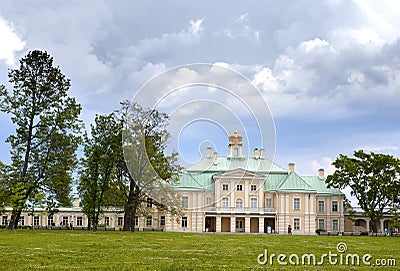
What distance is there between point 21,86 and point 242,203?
121 feet

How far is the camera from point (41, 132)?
4294cm

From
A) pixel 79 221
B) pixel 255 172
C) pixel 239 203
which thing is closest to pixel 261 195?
pixel 239 203

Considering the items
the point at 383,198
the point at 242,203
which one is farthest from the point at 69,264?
the point at 242,203

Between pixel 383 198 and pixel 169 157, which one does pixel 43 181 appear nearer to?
pixel 169 157

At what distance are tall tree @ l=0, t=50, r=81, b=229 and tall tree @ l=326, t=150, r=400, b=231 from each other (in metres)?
32.8

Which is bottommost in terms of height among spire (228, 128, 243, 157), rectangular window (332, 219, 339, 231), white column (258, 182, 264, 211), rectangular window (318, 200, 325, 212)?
rectangular window (332, 219, 339, 231)

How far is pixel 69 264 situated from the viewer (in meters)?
15.7

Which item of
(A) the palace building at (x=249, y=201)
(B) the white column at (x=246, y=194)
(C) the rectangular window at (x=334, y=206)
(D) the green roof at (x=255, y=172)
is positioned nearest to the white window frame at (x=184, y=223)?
(A) the palace building at (x=249, y=201)

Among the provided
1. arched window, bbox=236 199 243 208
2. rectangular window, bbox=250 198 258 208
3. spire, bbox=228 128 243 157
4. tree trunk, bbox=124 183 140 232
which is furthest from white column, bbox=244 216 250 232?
tree trunk, bbox=124 183 140 232

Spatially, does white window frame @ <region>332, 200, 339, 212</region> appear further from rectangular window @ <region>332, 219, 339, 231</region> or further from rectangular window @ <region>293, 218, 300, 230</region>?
rectangular window @ <region>293, 218, 300, 230</region>

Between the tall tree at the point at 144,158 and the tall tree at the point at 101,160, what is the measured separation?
36.3 inches

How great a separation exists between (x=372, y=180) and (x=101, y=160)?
102 feet

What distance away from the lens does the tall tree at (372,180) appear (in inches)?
2432

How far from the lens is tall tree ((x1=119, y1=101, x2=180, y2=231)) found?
45.6 metres
